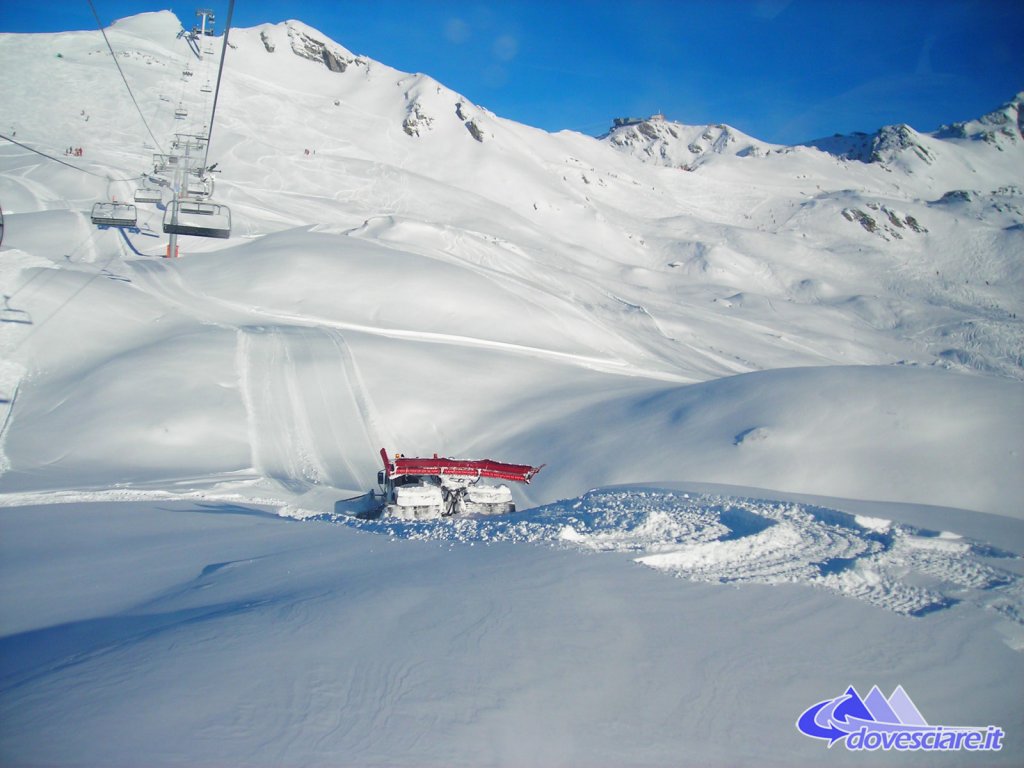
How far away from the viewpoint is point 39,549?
786 cm

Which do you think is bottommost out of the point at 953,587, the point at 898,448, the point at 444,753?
the point at 444,753

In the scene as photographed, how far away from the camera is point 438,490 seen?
11.4 meters

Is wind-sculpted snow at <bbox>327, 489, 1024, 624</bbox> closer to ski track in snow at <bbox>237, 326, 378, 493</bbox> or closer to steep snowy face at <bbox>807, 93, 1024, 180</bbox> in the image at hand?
ski track in snow at <bbox>237, 326, 378, 493</bbox>

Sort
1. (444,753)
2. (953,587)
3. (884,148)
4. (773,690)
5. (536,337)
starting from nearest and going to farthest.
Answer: (444,753), (773,690), (953,587), (536,337), (884,148)

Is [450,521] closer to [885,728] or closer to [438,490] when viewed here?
[438,490]

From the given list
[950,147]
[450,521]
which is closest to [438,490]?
[450,521]

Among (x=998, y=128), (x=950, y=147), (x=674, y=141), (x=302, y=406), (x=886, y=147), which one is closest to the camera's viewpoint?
(x=302, y=406)

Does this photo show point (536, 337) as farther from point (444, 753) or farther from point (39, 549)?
point (444, 753)

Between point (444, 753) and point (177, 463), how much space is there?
1326 centimetres

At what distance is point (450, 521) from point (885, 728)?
6.47 meters

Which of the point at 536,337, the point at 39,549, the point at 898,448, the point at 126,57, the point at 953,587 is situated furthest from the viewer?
the point at 126,57

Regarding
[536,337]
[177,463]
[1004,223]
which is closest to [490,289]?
[536,337]

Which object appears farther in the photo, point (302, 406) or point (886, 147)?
point (886, 147)

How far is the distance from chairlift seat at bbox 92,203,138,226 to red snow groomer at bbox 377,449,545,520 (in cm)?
1921
